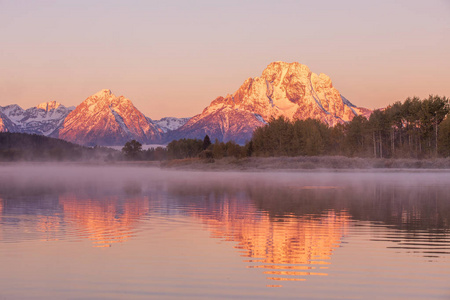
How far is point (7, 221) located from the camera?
22.8 m

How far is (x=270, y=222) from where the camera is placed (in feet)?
75.1

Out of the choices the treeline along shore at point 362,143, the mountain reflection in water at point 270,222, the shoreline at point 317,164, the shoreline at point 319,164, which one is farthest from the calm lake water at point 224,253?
the treeline along shore at point 362,143

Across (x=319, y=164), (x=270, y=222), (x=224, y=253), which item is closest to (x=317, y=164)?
(x=319, y=164)

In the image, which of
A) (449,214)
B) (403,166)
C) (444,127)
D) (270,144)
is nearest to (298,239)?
(449,214)

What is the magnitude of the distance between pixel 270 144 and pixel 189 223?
381 ft

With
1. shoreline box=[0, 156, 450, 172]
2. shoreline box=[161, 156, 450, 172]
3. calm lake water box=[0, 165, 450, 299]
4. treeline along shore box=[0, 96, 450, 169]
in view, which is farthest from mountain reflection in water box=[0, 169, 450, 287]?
treeline along shore box=[0, 96, 450, 169]

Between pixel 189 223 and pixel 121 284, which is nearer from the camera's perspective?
pixel 121 284

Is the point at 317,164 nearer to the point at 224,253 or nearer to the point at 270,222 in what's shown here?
the point at 270,222

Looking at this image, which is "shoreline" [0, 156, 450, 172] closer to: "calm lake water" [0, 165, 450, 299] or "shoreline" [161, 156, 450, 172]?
"shoreline" [161, 156, 450, 172]

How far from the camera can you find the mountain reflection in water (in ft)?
53.0

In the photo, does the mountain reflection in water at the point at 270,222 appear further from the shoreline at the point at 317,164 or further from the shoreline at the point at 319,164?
the shoreline at the point at 317,164

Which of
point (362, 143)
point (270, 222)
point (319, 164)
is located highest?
point (362, 143)

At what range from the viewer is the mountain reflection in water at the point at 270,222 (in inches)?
636

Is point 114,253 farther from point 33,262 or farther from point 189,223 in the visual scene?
point 189,223
